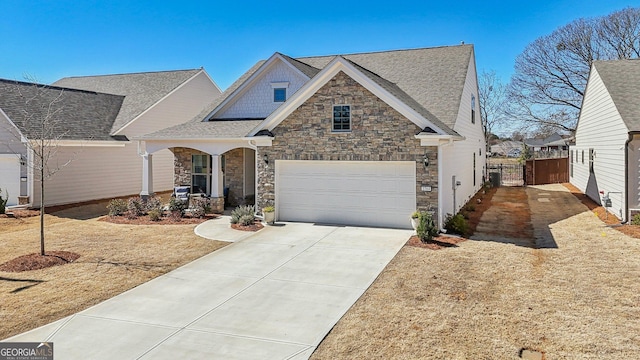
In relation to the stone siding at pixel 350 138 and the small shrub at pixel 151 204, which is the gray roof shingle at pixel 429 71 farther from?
the small shrub at pixel 151 204

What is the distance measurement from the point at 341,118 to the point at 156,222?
25.3ft

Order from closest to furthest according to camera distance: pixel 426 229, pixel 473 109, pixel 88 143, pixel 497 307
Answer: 1. pixel 497 307
2. pixel 426 229
3. pixel 88 143
4. pixel 473 109

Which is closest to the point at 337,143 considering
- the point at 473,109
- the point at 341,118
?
the point at 341,118

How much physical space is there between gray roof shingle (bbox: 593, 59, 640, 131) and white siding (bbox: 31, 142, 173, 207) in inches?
869

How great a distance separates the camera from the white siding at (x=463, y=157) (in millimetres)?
13664

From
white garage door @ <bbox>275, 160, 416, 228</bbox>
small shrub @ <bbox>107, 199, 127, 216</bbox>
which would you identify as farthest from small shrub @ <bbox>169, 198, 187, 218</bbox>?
white garage door @ <bbox>275, 160, 416, 228</bbox>

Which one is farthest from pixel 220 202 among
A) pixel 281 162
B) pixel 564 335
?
pixel 564 335

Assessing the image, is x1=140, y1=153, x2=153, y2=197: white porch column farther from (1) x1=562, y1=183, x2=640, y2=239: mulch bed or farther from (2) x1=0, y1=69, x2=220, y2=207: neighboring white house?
(1) x1=562, y1=183, x2=640, y2=239: mulch bed

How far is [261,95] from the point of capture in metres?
18.3

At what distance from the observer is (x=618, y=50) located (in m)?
33.2

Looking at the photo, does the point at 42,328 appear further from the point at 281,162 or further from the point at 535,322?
the point at 281,162

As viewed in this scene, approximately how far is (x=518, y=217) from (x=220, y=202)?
11703 mm

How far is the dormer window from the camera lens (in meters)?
18.0

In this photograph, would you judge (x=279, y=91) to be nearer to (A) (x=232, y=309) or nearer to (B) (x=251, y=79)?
(B) (x=251, y=79)
